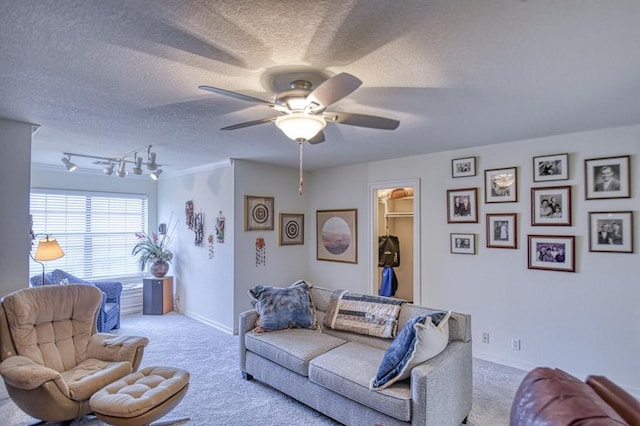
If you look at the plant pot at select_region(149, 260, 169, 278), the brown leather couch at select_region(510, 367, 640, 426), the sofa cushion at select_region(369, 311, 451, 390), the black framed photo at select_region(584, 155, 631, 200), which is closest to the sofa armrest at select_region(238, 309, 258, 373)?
the sofa cushion at select_region(369, 311, 451, 390)

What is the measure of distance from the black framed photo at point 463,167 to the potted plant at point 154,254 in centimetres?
472

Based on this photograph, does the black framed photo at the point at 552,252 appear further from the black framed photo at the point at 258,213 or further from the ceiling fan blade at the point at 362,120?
the black framed photo at the point at 258,213

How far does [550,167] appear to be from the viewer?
11.0 feet

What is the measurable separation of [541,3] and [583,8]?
0.19m

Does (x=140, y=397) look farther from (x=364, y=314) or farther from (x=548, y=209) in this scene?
(x=548, y=209)

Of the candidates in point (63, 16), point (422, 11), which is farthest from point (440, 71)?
point (63, 16)

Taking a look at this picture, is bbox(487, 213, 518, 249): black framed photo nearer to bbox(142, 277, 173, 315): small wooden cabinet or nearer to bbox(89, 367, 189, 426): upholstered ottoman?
bbox(89, 367, 189, 426): upholstered ottoman

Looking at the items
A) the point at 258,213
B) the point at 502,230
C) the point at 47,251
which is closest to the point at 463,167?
the point at 502,230

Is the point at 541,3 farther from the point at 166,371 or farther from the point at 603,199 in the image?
the point at 166,371

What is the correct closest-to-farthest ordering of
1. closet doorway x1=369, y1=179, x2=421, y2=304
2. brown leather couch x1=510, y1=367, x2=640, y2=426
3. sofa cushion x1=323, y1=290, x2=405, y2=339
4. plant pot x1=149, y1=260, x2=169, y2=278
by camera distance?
brown leather couch x1=510, y1=367, x2=640, y2=426 < sofa cushion x1=323, y1=290, x2=405, y2=339 < plant pot x1=149, y1=260, x2=169, y2=278 < closet doorway x1=369, y1=179, x2=421, y2=304

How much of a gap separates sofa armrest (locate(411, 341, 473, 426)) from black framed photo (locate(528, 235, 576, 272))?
1.50 meters

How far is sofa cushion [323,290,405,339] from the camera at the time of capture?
9.53 ft

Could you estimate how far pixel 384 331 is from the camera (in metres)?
2.88

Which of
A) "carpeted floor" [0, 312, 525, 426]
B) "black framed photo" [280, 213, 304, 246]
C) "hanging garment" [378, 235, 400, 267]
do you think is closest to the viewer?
"carpeted floor" [0, 312, 525, 426]
